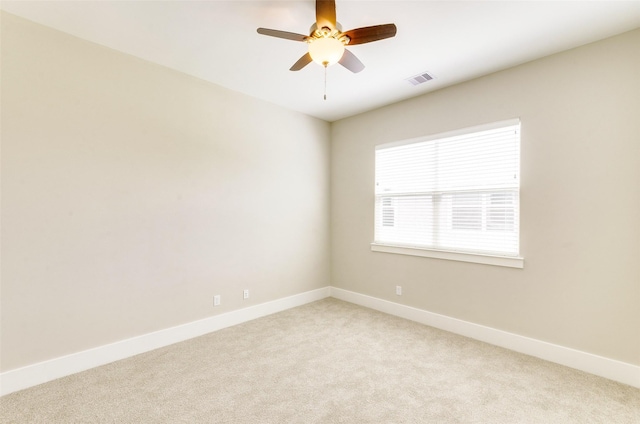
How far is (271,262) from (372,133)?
2345 millimetres

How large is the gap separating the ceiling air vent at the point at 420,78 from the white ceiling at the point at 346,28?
7 centimetres

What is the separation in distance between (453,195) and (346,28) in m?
2.14

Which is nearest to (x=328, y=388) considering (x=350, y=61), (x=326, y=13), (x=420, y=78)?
(x=350, y=61)

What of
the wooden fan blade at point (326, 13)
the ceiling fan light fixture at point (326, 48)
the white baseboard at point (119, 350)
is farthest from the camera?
the white baseboard at point (119, 350)

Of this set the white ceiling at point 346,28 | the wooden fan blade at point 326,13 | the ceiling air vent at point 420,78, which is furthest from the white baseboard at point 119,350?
the ceiling air vent at point 420,78

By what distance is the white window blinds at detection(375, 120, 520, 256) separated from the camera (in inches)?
116

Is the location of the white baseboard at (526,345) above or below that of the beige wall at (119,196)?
below

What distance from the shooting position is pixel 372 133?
13.6ft

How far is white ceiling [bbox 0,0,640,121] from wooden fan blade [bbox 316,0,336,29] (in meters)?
0.30

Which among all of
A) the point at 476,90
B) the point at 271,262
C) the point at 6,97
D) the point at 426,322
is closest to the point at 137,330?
the point at 271,262

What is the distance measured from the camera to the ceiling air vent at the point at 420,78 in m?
3.08

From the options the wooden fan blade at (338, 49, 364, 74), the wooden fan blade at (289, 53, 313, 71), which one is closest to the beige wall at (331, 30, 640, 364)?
the wooden fan blade at (338, 49, 364, 74)

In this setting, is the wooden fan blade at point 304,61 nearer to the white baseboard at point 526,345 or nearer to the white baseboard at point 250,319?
the white baseboard at point 250,319

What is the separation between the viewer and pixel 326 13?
180 centimetres
